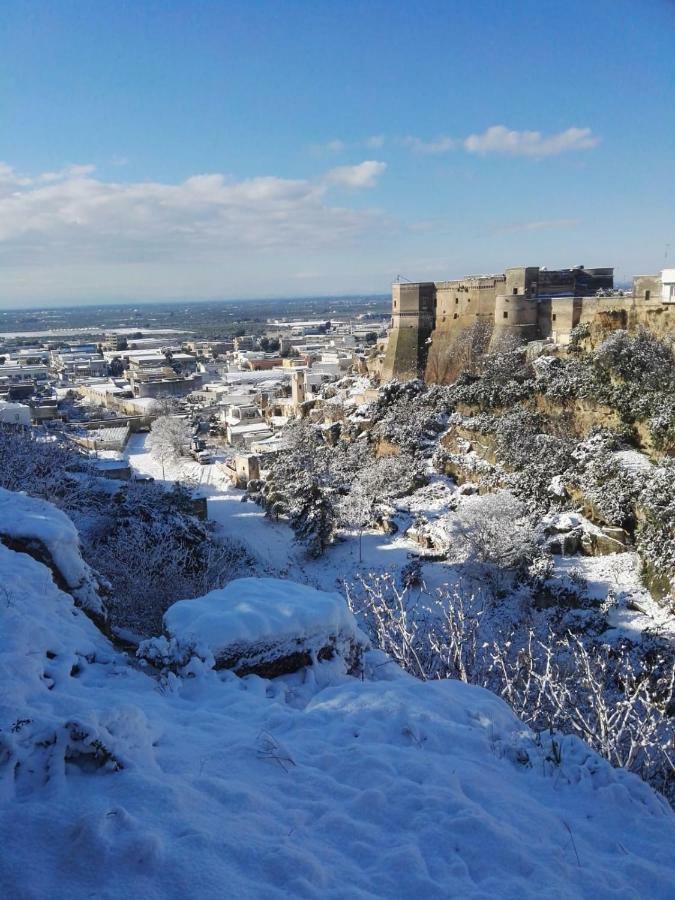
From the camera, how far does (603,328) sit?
57.1 ft

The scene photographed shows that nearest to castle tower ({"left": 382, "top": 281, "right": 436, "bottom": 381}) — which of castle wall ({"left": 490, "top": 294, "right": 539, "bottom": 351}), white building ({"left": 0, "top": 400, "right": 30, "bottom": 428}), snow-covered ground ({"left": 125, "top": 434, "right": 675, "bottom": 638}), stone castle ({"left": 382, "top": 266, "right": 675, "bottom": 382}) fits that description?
stone castle ({"left": 382, "top": 266, "right": 675, "bottom": 382})

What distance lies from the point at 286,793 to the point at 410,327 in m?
23.0

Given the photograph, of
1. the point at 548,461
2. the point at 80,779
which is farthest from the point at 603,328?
the point at 80,779

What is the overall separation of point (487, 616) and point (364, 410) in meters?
11.6

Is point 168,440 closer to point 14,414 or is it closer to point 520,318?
point 14,414

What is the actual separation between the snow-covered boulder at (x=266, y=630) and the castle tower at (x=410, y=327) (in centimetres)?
1987

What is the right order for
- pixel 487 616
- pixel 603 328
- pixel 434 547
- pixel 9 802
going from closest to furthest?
pixel 9 802 < pixel 487 616 < pixel 434 547 < pixel 603 328

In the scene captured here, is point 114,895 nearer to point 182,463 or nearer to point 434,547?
point 434,547

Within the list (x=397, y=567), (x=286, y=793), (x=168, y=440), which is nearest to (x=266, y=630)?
(x=286, y=793)

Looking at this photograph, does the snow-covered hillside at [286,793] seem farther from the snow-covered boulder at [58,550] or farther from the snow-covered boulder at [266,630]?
the snow-covered boulder at [58,550]

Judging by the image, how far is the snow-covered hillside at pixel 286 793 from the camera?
7.36 feet

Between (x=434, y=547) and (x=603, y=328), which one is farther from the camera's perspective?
(x=603, y=328)

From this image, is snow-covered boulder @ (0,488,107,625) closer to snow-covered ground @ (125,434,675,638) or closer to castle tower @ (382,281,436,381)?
snow-covered ground @ (125,434,675,638)

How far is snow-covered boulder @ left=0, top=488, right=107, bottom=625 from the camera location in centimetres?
515
